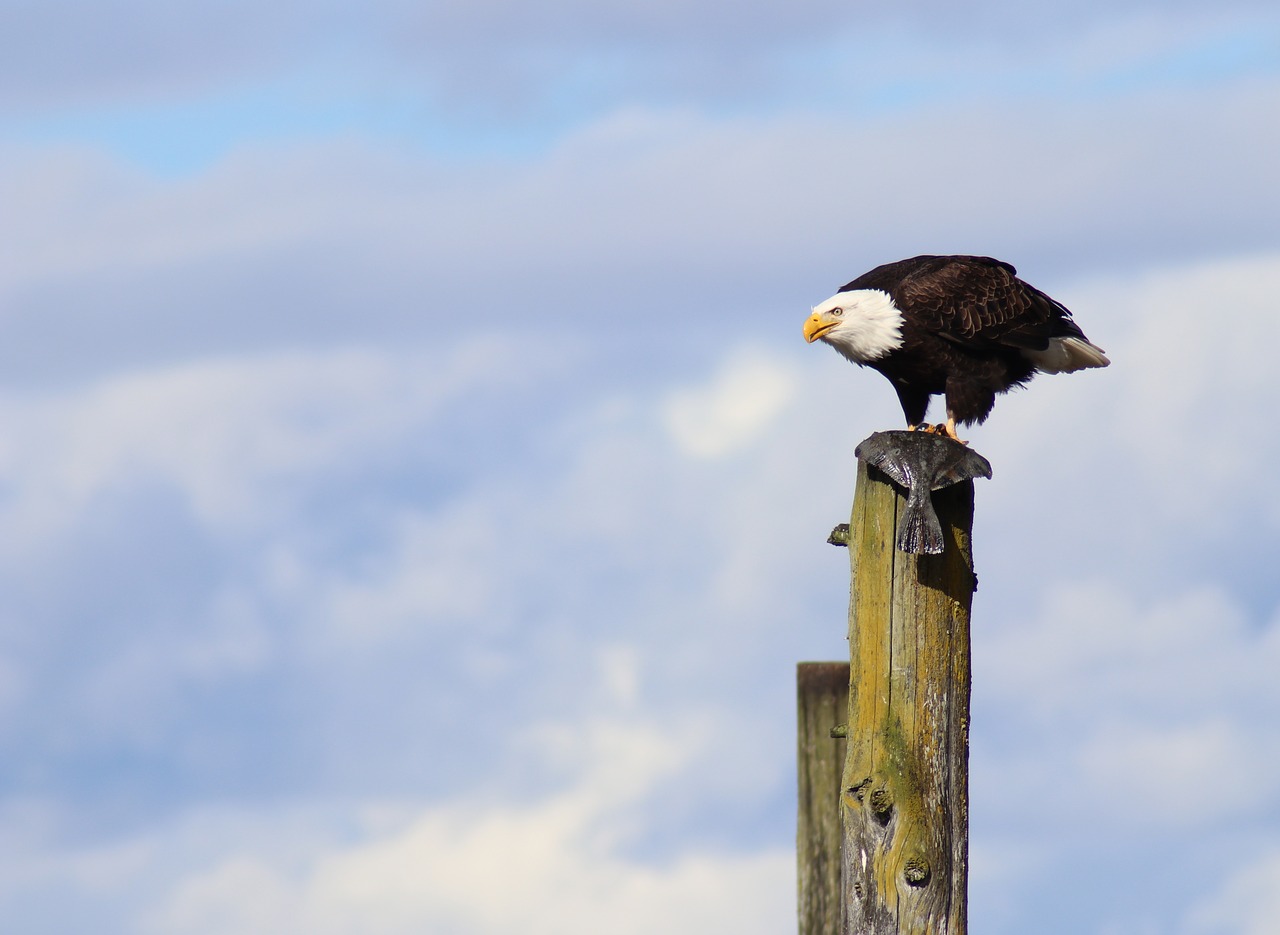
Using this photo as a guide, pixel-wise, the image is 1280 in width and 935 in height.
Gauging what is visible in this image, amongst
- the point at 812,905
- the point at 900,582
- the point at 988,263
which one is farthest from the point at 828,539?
the point at 988,263

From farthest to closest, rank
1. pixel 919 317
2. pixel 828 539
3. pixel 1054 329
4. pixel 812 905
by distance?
1. pixel 1054 329
2. pixel 919 317
3. pixel 812 905
4. pixel 828 539

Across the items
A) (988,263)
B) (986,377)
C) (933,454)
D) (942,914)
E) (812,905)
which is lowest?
(942,914)

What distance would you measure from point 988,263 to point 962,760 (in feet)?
13.1

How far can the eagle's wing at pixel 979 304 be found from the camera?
8.34 m

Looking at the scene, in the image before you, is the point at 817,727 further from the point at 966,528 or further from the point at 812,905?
the point at 966,528

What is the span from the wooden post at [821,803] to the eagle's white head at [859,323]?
217 cm

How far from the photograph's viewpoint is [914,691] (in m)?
5.33

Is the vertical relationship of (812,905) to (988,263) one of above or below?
below

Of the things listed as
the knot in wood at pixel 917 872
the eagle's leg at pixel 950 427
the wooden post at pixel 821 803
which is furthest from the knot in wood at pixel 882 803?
the eagle's leg at pixel 950 427

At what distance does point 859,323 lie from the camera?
8273 mm

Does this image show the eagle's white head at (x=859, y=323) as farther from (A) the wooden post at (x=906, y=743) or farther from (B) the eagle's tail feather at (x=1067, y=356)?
(A) the wooden post at (x=906, y=743)

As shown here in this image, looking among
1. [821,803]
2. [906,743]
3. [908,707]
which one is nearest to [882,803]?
[906,743]

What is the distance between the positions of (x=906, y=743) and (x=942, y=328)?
3.49 m

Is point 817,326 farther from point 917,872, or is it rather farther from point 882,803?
point 917,872
